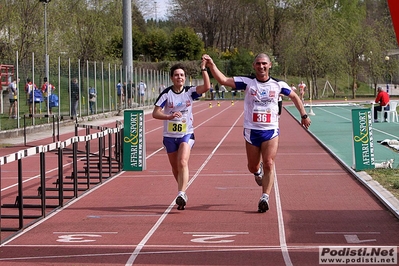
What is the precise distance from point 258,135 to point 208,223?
1.51m

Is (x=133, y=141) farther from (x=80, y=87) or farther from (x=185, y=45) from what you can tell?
(x=185, y=45)

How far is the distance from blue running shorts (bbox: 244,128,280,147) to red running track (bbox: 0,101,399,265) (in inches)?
40.0

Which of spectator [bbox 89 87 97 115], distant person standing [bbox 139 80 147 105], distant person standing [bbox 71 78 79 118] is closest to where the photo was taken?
distant person standing [bbox 71 78 79 118]

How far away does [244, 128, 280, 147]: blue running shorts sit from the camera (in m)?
10.9

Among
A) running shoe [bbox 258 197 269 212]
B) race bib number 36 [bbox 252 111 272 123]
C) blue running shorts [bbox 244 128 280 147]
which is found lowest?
running shoe [bbox 258 197 269 212]

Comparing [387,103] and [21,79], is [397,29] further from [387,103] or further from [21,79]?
[387,103]

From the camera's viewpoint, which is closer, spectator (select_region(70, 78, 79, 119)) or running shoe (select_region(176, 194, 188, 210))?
running shoe (select_region(176, 194, 188, 210))

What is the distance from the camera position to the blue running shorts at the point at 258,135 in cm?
1085

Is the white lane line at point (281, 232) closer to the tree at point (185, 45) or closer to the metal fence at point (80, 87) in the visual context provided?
the metal fence at point (80, 87)

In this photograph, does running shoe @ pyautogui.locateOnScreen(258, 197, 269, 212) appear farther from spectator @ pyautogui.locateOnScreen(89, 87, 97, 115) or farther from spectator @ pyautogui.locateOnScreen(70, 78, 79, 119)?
spectator @ pyautogui.locateOnScreen(89, 87, 97, 115)

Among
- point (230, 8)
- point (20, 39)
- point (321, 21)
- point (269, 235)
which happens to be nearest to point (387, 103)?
point (20, 39)

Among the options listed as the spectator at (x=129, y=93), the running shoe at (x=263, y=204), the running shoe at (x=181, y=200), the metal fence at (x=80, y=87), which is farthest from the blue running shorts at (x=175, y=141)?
the spectator at (x=129, y=93)

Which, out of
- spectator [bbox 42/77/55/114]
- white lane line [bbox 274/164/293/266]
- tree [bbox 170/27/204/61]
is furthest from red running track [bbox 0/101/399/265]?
tree [bbox 170/27/204/61]

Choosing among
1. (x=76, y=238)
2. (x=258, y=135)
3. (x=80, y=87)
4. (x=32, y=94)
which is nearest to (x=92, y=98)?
(x=80, y=87)
